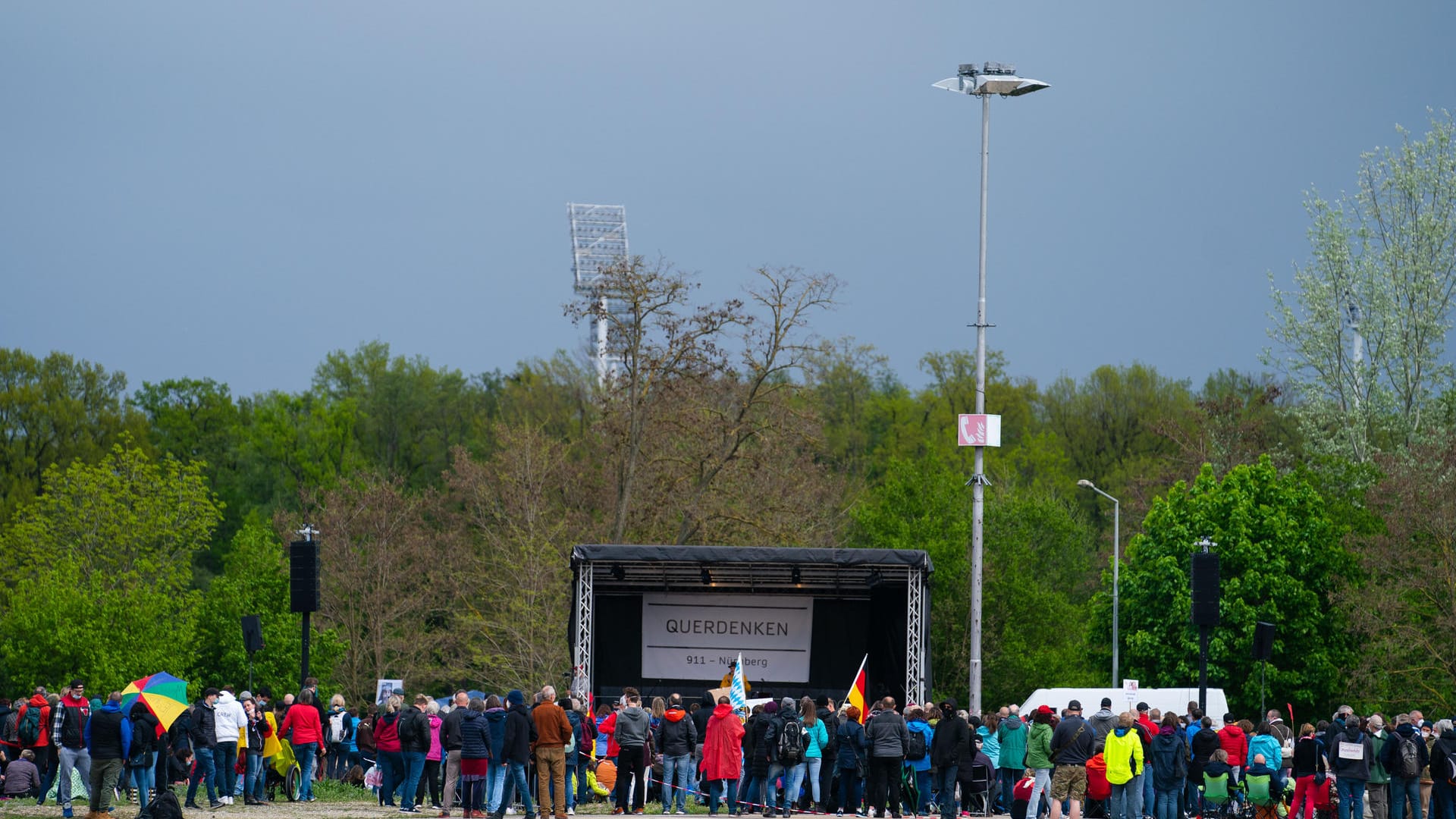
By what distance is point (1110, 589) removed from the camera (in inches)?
1565

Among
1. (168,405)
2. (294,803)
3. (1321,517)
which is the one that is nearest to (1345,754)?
(294,803)

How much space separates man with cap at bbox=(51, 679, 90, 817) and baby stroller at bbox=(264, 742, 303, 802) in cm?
221

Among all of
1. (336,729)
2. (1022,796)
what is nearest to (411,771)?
(336,729)

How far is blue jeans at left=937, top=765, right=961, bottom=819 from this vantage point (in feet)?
56.5

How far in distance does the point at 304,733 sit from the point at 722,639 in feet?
25.2

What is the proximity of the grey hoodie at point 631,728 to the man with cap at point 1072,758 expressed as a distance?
444 centimetres

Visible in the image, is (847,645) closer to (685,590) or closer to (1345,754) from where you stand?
(685,590)

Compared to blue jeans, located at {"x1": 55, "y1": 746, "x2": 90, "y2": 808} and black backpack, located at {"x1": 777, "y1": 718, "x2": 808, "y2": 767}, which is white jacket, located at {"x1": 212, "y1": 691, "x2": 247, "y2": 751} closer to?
blue jeans, located at {"x1": 55, "y1": 746, "x2": 90, "y2": 808}

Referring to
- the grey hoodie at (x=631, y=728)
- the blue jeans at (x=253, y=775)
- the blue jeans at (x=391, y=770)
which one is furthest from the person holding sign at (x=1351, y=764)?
the blue jeans at (x=253, y=775)

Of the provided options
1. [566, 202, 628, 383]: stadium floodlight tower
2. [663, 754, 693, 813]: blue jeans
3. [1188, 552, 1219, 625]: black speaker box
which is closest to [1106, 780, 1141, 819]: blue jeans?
[1188, 552, 1219, 625]: black speaker box

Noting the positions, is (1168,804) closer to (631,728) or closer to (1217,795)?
(1217,795)

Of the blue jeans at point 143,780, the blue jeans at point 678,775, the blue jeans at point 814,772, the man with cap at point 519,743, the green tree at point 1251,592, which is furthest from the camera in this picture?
the green tree at point 1251,592

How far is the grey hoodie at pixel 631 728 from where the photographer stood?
18.0 m

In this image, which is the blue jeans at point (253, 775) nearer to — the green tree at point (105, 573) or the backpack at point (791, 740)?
the backpack at point (791, 740)
